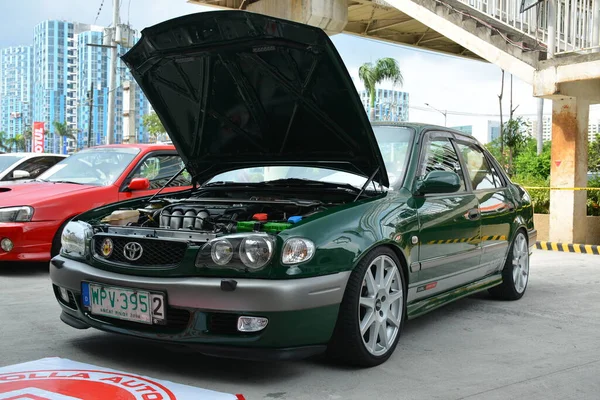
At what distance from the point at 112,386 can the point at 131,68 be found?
2.33m

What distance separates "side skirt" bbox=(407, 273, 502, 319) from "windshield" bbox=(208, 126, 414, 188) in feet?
2.74

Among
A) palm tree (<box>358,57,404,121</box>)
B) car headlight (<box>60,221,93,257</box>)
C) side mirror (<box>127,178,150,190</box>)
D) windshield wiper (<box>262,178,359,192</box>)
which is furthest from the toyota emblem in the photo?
palm tree (<box>358,57,404,121</box>)

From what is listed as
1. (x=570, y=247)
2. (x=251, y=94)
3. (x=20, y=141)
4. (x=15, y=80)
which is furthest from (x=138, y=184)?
(x=15, y=80)

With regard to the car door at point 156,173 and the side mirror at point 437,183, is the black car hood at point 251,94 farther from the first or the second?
the car door at point 156,173

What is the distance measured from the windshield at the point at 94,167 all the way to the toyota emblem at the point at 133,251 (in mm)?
4052

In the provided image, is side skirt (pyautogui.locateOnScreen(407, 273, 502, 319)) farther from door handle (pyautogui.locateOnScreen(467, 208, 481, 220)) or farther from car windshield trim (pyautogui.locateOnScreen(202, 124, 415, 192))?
car windshield trim (pyautogui.locateOnScreen(202, 124, 415, 192))

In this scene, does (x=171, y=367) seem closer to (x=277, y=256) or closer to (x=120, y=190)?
(x=277, y=256)

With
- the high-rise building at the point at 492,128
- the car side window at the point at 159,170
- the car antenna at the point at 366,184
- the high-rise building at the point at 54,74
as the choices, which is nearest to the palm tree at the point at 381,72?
the car side window at the point at 159,170

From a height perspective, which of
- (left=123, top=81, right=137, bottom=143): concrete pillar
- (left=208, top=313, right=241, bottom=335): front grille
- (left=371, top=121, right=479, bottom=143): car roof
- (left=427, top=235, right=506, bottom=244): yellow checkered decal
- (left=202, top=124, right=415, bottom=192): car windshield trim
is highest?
(left=123, top=81, right=137, bottom=143): concrete pillar

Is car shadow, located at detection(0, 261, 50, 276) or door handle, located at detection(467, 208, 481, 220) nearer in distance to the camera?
door handle, located at detection(467, 208, 481, 220)

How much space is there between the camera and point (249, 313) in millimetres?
3322

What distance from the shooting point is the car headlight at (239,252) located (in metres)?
3.39

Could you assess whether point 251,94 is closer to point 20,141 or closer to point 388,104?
point 388,104

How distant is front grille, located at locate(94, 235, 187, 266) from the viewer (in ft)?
11.7
